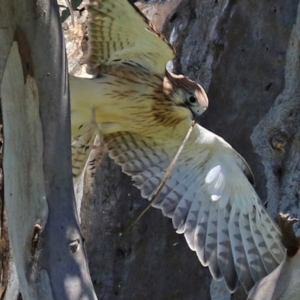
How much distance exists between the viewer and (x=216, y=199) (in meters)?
3.57

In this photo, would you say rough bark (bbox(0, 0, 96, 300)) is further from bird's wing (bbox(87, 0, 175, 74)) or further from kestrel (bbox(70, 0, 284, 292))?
kestrel (bbox(70, 0, 284, 292))

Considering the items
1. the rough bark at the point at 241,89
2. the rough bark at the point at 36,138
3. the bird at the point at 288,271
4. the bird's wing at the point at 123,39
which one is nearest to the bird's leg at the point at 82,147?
the rough bark at the point at 241,89

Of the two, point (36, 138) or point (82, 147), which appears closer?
point (36, 138)

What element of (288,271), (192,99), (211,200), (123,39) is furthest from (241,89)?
(288,271)

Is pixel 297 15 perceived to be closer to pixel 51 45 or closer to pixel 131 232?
pixel 131 232

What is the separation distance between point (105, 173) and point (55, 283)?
1.47 meters

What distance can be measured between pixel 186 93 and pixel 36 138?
3.97 feet

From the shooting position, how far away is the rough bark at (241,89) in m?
3.51

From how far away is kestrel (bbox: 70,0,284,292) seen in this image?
10.6ft

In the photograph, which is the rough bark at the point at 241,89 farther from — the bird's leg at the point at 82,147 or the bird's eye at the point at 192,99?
the bird's eye at the point at 192,99

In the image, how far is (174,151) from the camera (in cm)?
362

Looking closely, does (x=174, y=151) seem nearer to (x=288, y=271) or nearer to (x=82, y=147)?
(x=82, y=147)

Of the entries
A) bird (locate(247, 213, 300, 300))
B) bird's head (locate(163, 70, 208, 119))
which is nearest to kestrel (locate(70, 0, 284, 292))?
bird's head (locate(163, 70, 208, 119))

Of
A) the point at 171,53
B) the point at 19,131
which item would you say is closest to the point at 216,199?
the point at 171,53
